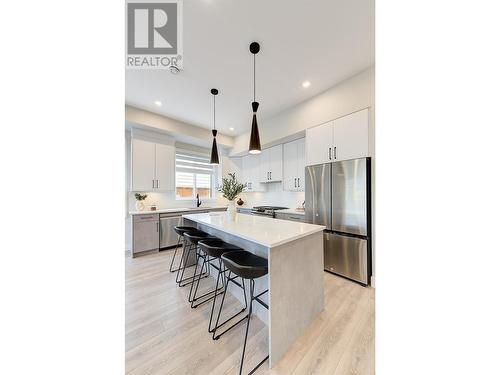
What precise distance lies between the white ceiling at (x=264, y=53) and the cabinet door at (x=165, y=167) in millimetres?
1040

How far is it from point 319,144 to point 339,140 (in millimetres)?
341

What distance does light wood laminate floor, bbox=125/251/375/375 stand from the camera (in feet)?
4.31

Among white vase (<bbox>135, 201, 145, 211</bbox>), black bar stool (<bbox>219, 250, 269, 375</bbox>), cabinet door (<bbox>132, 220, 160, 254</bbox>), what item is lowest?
cabinet door (<bbox>132, 220, 160, 254</bbox>)

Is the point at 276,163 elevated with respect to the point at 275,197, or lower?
elevated

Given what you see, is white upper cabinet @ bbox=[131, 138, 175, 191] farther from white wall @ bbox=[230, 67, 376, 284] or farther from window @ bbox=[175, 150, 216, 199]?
white wall @ bbox=[230, 67, 376, 284]

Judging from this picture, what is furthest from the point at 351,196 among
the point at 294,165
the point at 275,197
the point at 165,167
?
the point at 165,167

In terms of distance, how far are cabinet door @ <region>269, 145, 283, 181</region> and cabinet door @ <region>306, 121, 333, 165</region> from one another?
3.29ft

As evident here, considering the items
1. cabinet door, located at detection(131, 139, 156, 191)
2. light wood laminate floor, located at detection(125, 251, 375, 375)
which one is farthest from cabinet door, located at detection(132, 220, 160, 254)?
light wood laminate floor, located at detection(125, 251, 375, 375)

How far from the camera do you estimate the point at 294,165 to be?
3875 mm

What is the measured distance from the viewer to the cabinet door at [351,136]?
8.03 feet

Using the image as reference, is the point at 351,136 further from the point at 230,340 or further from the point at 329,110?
the point at 230,340
